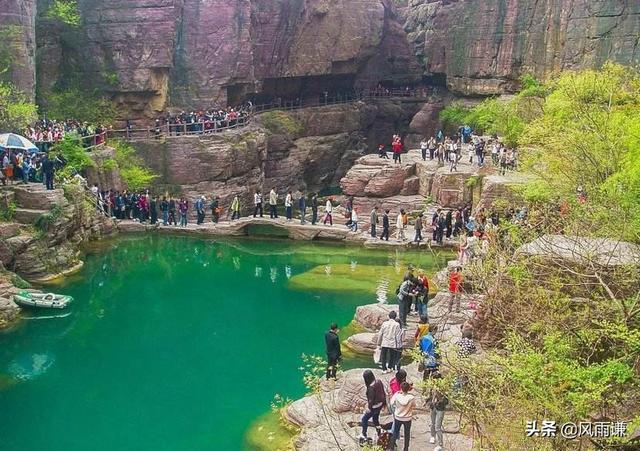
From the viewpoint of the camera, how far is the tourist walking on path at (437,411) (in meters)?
12.3

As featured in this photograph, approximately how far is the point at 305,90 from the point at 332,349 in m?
41.0

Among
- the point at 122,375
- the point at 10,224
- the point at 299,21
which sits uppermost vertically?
the point at 299,21

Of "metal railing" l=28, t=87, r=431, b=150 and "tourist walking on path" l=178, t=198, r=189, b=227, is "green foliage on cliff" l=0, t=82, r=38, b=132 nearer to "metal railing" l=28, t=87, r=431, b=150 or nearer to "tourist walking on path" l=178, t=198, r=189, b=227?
"metal railing" l=28, t=87, r=431, b=150

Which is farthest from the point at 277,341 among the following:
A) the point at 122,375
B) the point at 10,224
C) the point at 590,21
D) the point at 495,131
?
the point at 590,21

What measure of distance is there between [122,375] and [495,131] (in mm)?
25203

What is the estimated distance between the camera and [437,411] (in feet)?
41.2

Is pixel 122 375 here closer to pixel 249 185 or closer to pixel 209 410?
pixel 209 410

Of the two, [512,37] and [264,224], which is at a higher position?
[512,37]

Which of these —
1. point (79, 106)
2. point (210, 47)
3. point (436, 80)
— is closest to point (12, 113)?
point (79, 106)

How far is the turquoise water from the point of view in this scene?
16016 millimetres

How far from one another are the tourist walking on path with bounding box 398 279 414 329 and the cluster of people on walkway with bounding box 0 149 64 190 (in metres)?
13.9

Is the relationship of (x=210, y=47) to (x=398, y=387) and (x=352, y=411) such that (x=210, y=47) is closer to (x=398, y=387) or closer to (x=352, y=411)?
(x=352, y=411)

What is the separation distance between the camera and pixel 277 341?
20.6 m

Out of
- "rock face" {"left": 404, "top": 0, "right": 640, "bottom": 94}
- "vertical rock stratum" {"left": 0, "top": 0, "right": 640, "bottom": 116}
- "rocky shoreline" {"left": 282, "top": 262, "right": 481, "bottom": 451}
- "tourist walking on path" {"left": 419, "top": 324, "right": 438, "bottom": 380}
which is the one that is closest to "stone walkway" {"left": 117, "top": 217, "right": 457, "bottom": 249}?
"vertical rock stratum" {"left": 0, "top": 0, "right": 640, "bottom": 116}
